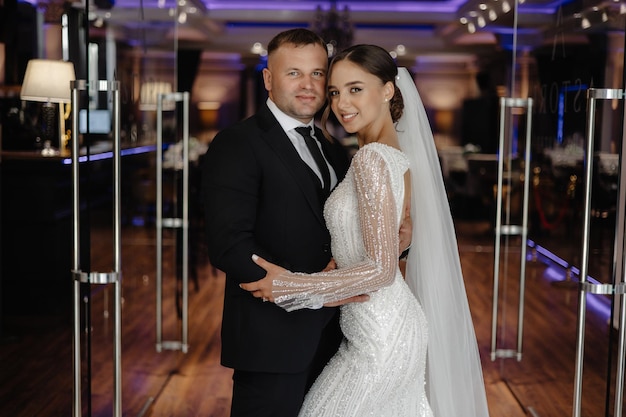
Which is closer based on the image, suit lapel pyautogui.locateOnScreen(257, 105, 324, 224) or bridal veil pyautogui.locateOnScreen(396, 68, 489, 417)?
suit lapel pyautogui.locateOnScreen(257, 105, 324, 224)

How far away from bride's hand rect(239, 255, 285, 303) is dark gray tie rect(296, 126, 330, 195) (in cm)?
40

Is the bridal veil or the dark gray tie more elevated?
the dark gray tie

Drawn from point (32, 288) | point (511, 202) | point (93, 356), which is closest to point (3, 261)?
point (32, 288)

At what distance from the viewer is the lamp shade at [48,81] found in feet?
12.3

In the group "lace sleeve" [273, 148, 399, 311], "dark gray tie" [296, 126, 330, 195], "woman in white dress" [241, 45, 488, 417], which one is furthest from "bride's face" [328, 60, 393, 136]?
"lace sleeve" [273, 148, 399, 311]

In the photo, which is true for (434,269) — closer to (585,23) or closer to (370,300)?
(370,300)

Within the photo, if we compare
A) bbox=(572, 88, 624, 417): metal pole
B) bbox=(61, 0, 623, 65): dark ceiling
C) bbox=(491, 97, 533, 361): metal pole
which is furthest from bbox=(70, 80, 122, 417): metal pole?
bbox=(61, 0, 623, 65): dark ceiling

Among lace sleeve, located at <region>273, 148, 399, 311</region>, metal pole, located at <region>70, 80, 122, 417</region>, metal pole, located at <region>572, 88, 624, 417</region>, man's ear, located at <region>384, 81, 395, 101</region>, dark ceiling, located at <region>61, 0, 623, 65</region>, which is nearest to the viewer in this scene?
lace sleeve, located at <region>273, 148, 399, 311</region>

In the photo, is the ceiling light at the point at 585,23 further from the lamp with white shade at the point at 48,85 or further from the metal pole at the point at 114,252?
the lamp with white shade at the point at 48,85

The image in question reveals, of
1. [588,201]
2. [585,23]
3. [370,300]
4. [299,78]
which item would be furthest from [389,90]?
[585,23]

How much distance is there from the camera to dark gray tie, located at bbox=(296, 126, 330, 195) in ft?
8.72

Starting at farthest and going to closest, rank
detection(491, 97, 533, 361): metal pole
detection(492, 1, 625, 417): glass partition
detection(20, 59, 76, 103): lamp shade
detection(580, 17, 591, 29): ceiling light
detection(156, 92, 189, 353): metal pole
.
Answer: detection(156, 92, 189, 353): metal pole → detection(491, 97, 533, 361): metal pole → detection(20, 59, 76, 103): lamp shade → detection(580, 17, 591, 29): ceiling light → detection(492, 1, 625, 417): glass partition

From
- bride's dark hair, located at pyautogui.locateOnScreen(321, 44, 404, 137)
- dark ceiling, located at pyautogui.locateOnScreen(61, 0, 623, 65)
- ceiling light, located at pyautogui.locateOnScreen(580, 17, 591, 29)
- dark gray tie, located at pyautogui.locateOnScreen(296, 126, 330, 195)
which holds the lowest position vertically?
dark gray tie, located at pyautogui.locateOnScreen(296, 126, 330, 195)

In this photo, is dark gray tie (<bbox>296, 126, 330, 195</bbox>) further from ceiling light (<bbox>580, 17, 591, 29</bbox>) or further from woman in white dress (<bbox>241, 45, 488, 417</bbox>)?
ceiling light (<bbox>580, 17, 591, 29</bbox>)
